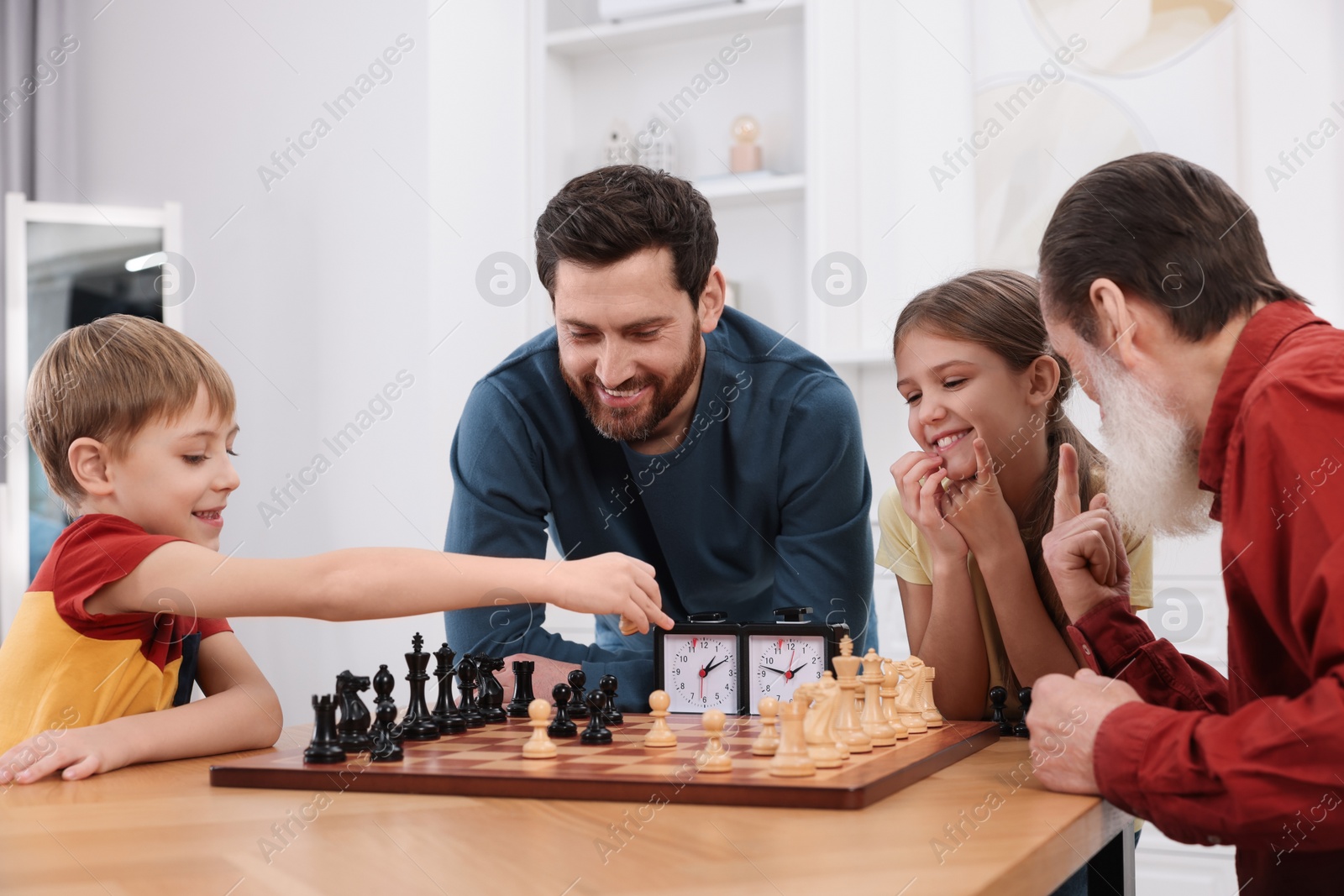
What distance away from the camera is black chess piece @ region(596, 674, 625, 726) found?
1.78 metres

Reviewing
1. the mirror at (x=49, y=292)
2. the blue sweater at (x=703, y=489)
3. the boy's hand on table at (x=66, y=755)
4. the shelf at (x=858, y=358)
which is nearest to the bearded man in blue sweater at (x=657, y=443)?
the blue sweater at (x=703, y=489)

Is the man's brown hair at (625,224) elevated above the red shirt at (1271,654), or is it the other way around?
the man's brown hair at (625,224)

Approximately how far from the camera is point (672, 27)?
15.5 feet

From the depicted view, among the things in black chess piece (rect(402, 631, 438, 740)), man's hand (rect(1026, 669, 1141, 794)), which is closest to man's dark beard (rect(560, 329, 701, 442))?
black chess piece (rect(402, 631, 438, 740))

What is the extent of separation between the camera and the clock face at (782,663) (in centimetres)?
194

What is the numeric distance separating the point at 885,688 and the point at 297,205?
396 cm

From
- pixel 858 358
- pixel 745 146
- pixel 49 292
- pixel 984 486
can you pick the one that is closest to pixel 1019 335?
pixel 984 486

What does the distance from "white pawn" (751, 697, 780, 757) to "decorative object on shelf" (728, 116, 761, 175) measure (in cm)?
341

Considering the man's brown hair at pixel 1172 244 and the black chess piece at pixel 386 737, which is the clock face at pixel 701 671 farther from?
the man's brown hair at pixel 1172 244

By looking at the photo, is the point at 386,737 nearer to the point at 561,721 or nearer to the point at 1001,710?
the point at 561,721

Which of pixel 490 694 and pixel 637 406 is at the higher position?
pixel 637 406

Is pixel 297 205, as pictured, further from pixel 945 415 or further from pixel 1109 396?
pixel 1109 396

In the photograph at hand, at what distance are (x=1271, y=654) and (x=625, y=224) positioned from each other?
4.80ft

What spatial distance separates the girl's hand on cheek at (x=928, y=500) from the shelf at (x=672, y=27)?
281cm
